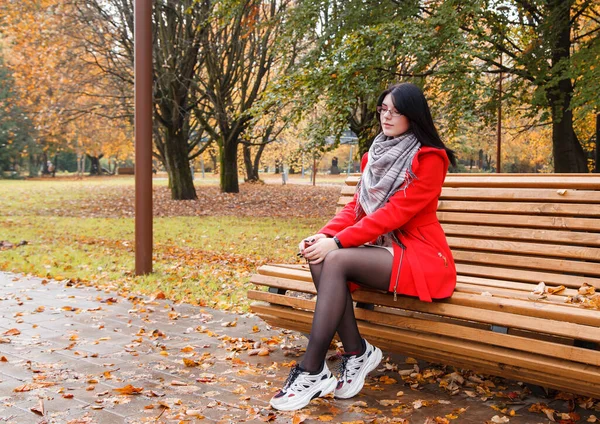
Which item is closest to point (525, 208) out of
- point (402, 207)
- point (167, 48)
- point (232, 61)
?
point (402, 207)

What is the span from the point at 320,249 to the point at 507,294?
983 mm

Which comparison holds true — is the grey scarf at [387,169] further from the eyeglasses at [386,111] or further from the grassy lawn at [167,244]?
the grassy lawn at [167,244]

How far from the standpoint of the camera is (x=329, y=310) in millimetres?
3477

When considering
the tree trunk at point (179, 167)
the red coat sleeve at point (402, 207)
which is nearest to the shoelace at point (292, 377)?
the red coat sleeve at point (402, 207)

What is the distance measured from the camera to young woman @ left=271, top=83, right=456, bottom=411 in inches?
136

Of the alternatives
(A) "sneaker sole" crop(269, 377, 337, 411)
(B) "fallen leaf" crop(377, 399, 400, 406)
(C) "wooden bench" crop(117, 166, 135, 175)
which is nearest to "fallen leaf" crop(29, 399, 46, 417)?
(A) "sneaker sole" crop(269, 377, 337, 411)

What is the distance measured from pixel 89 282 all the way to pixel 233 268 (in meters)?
1.92

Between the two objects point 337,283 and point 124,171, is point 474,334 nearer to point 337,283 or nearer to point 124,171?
point 337,283

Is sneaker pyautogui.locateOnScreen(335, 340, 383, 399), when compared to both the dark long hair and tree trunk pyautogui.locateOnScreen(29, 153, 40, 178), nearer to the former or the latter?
the dark long hair

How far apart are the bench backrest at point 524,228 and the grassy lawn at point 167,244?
250cm

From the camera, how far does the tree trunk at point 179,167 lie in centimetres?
2081

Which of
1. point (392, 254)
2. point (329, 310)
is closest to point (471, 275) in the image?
point (392, 254)

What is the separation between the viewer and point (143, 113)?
6.91 metres

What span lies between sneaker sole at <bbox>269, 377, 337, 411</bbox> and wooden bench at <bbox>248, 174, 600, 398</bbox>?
0.37 meters
